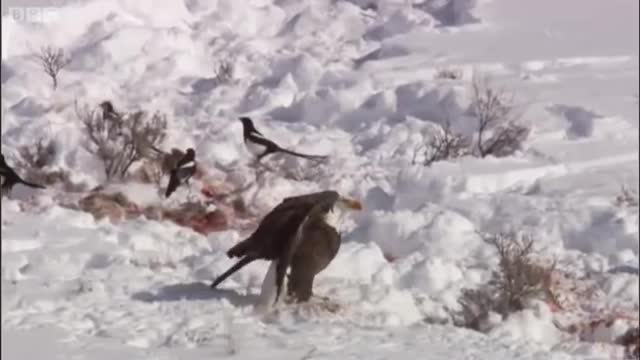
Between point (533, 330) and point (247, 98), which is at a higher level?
point (247, 98)

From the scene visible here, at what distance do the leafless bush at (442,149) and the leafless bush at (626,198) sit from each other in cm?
136

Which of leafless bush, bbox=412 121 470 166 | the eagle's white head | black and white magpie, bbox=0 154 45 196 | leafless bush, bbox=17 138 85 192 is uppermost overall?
leafless bush, bbox=412 121 470 166

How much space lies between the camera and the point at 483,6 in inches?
549

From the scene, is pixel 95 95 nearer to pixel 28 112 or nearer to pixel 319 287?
pixel 28 112

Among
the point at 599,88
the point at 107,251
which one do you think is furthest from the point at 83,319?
the point at 599,88

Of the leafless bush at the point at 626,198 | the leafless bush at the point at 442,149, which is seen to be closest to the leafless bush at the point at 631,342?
the leafless bush at the point at 626,198

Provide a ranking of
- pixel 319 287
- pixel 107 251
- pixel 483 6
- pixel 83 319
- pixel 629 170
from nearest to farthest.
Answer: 1. pixel 83 319
2. pixel 319 287
3. pixel 107 251
4. pixel 629 170
5. pixel 483 6

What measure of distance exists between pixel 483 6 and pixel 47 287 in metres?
9.07

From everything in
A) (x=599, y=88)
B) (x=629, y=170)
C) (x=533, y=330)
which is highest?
(x=599, y=88)

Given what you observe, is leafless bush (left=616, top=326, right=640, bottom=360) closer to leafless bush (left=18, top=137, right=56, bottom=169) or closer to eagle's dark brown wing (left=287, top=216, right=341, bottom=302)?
eagle's dark brown wing (left=287, top=216, right=341, bottom=302)

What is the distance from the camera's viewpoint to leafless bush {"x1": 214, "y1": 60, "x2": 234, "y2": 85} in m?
11.5

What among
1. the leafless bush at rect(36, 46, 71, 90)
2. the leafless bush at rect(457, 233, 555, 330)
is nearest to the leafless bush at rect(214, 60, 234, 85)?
the leafless bush at rect(36, 46, 71, 90)

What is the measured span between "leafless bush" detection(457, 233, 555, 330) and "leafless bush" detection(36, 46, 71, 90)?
198 inches

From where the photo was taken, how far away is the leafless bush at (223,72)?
11.5 metres
